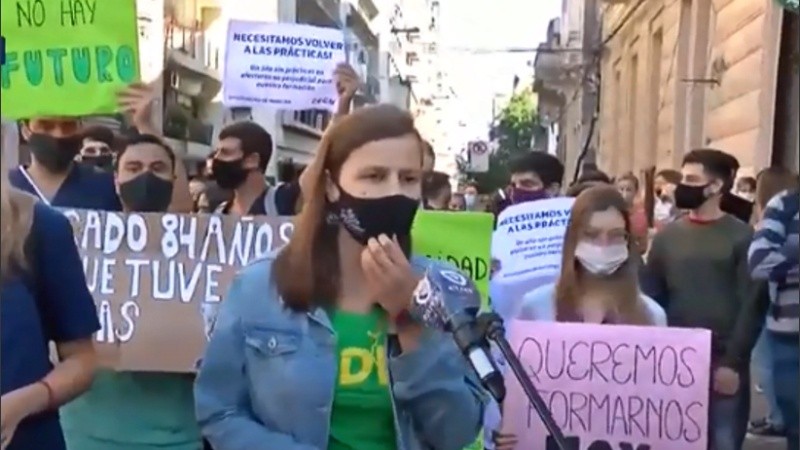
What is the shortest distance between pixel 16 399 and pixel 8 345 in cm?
18

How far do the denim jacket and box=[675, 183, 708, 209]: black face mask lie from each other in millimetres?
3846

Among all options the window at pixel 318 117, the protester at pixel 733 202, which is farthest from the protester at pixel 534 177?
the window at pixel 318 117

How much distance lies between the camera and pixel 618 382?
5250mm

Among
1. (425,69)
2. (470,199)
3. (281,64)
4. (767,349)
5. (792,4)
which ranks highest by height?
(425,69)

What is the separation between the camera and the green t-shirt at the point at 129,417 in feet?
15.6

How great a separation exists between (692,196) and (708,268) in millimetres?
323

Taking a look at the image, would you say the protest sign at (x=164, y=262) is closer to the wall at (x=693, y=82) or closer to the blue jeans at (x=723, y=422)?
the blue jeans at (x=723, y=422)

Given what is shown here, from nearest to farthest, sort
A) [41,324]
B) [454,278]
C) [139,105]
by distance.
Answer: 1. [454,278]
2. [41,324]
3. [139,105]

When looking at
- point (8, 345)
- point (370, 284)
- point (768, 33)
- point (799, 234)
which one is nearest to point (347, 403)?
point (370, 284)

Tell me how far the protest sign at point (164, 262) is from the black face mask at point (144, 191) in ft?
0.51

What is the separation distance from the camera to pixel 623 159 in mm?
26094

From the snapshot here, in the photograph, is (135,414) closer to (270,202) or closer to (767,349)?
(270,202)

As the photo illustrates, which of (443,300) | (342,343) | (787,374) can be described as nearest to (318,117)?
(787,374)

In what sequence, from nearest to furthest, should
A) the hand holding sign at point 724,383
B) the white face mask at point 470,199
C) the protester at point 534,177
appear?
1. the hand holding sign at point 724,383
2. the protester at point 534,177
3. the white face mask at point 470,199
